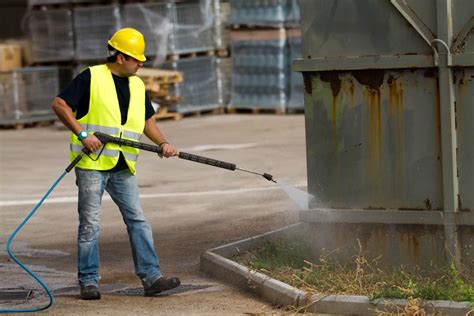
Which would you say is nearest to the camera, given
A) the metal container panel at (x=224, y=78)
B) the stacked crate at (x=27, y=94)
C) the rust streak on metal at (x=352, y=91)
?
the rust streak on metal at (x=352, y=91)

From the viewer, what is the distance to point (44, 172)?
1627cm

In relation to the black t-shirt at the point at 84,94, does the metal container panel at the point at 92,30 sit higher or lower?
higher

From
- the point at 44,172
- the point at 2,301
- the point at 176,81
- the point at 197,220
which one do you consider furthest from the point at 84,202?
the point at 176,81

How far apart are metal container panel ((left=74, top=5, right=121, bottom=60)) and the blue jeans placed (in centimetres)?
1397

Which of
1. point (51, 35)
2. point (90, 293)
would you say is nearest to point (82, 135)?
point (90, 293)

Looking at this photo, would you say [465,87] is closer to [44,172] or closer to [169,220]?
[169,220]

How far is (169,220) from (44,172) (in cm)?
492

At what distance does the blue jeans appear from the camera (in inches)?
321

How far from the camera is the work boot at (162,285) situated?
8.27m

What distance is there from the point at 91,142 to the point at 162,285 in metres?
1.19

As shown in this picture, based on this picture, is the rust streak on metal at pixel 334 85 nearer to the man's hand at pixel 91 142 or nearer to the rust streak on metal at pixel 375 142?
the rust streak on metal at pixel 375 142

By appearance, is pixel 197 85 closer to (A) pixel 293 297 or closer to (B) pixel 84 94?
(B) pixel 84 94

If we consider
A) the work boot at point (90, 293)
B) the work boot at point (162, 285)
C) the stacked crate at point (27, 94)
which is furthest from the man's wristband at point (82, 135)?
the stacked crate at point (27, 94)

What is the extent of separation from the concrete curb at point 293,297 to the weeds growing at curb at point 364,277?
8 cm
